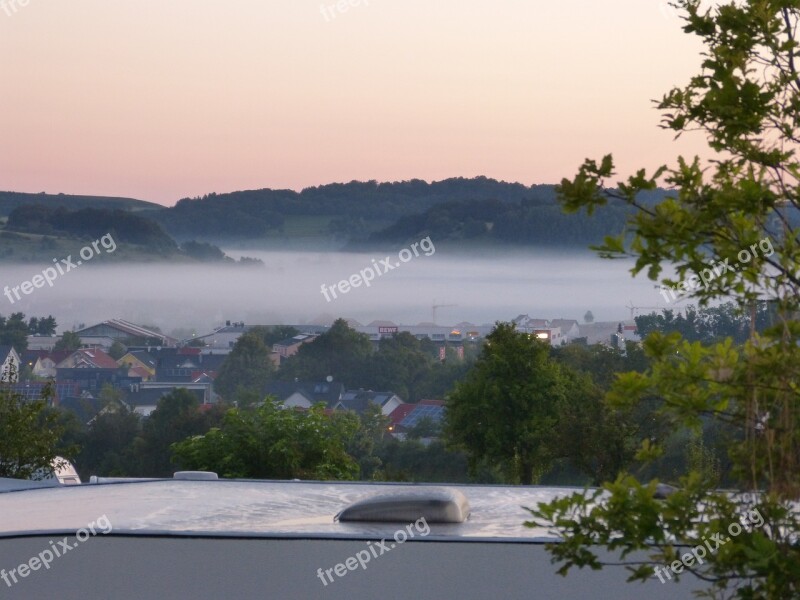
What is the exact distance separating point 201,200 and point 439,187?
28.7 metres

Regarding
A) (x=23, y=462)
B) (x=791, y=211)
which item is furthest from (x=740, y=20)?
(x=23, y=462)

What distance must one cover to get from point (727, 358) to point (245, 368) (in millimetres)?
62433

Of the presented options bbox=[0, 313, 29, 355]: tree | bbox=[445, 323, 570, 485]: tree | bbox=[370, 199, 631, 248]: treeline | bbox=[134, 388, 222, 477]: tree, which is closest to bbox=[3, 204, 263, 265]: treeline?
bbox=[370, 199, 631, 248]: treeline

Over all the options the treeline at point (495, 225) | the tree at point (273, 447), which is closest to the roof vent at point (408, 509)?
the tree at point (273, 447)

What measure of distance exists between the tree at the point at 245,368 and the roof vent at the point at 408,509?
169ft

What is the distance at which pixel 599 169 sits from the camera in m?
4.09

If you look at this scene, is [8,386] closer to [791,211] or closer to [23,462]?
[23,462]

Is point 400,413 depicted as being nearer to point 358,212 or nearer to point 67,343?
point 67,343

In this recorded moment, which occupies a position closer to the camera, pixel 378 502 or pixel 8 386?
pixel 378 502

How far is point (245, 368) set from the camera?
214 ft

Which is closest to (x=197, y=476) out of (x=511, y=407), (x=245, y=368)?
(x=511, y=407)

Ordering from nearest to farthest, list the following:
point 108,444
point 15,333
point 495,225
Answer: point 108,444 < point 15,333 < point 495,225

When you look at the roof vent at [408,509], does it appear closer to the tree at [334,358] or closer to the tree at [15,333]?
the tree at [334,358]

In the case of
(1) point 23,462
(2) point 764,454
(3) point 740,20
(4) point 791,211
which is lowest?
(1) point 23,462
